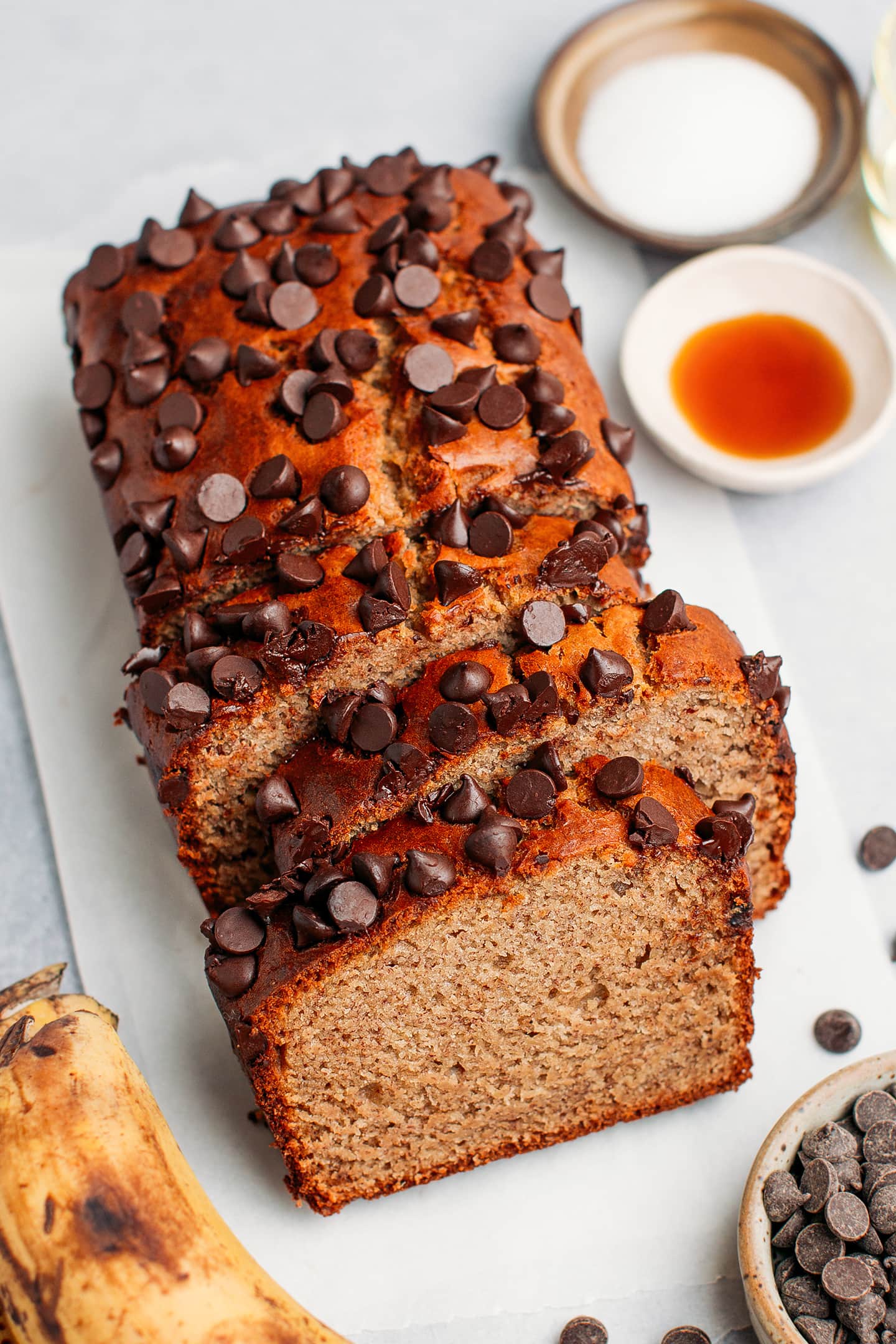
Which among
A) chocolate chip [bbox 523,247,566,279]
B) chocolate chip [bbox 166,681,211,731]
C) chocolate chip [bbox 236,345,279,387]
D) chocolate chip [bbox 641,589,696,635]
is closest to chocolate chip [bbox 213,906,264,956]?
chocolate chip [bbox 166,681,211,731]

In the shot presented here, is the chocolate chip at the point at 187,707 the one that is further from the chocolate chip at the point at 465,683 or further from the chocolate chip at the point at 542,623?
the chocolate chip at the point at 542,623

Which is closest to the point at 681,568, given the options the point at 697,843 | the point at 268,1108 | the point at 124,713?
the point at 697,843

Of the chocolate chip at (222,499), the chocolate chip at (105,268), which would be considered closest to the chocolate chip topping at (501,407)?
the chocolate chip at (222,499)

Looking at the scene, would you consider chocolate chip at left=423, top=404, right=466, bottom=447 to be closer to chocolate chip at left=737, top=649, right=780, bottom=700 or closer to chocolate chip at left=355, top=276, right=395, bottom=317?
chocolate chip at left=355, top=276, right=395, bottom=317

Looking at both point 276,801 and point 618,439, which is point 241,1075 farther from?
point 618,439

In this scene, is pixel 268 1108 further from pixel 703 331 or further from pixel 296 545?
pixel 703 331

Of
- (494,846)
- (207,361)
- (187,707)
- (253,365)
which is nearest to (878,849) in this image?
(494,846)

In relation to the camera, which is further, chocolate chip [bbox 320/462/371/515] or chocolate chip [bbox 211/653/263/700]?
chocolate chip [bbox 320/462/371/515]
